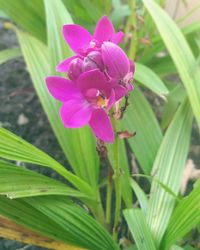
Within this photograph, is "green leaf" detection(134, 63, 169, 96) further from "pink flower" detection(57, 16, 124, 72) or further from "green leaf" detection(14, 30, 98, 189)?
"pink flower" detection(57, 16, 124, 72)

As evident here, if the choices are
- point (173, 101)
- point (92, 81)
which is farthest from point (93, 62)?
point (173, 101)

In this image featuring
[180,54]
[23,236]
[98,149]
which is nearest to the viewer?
[98,149]

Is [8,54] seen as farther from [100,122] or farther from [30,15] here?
[100,122]

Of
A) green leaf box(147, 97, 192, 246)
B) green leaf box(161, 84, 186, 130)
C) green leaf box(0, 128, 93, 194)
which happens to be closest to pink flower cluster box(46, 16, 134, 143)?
green leaf box(0, 128, 93, 194)

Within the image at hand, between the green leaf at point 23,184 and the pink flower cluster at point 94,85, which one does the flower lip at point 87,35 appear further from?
the green leaf at point 23,184

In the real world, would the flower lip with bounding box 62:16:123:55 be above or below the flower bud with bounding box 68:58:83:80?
above

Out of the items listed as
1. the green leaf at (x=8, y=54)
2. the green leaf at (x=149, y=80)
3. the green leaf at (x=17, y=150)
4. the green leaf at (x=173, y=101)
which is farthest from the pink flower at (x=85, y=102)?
the green leaf at (x=8, y=54)

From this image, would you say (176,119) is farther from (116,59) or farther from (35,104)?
(35,104)
